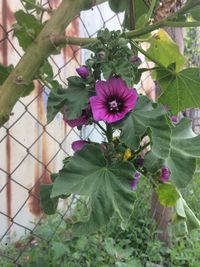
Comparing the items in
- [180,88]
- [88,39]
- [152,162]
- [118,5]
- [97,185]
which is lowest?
[97,185]

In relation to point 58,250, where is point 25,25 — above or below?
above

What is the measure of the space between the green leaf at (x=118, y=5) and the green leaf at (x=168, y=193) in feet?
1.47

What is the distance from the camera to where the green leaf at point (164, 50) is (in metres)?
1.29

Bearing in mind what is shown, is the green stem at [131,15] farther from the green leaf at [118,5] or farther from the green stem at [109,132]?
the green stem at [109,132]

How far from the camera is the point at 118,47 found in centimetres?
92

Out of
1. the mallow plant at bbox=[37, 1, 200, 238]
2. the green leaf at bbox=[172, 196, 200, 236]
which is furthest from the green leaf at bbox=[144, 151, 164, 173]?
the green leaf at bbox=[172, 196, 200, 236]

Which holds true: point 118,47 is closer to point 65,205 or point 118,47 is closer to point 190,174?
point 190,174

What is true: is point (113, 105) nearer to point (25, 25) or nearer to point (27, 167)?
point (25, 25)

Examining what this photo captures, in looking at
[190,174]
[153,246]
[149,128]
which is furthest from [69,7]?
[153,246]

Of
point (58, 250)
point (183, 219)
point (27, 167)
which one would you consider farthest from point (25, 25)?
point (27, 167)

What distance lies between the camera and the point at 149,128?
2.90 feet

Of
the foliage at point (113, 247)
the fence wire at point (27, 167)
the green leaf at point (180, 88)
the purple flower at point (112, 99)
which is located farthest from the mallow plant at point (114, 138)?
the fence wire at point (27, 167)

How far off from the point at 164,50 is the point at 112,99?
42 cm

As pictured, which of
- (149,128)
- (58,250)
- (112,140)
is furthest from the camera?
(58,250)
